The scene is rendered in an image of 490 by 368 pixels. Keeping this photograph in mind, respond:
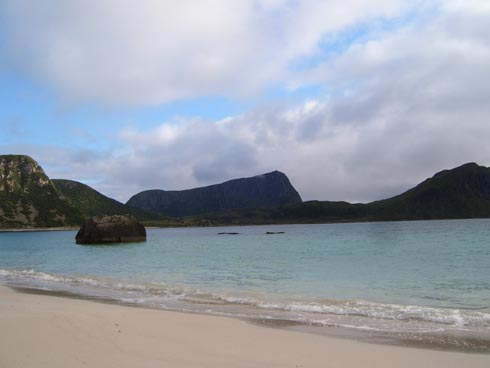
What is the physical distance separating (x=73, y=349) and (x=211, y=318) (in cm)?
484

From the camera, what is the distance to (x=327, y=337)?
33.2ft

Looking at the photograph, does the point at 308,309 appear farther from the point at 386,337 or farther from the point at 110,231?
the point at 110,231

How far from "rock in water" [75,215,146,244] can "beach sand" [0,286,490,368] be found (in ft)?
233

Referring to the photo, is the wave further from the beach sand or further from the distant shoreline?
the distant shoreline

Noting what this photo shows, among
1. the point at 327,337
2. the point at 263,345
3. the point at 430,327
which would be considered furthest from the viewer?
the point at 430,327

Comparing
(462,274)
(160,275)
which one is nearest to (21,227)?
(160,275)

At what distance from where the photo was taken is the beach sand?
7.68 m

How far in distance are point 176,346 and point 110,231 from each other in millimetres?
75756

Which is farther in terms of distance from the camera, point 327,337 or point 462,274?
Result: point 462,274

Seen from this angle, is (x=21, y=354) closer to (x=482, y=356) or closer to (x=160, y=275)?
(x=482, y=356)

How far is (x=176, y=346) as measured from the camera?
884cm

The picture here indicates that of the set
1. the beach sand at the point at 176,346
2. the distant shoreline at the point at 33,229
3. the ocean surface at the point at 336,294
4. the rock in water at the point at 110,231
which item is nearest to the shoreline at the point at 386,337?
the ocean surface at the point at 336,294

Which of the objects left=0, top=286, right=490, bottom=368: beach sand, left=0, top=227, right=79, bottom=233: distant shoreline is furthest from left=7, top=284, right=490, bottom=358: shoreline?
left=0, top=227, right=79, bottom=233: distant shoreline

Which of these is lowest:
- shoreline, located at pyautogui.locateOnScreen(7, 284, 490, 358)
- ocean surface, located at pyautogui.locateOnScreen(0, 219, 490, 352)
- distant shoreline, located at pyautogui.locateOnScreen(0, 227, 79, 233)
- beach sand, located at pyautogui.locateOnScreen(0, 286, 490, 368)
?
ocean surface, located at pyautogui.locateOnScreen(0, 219, 490, 352)
